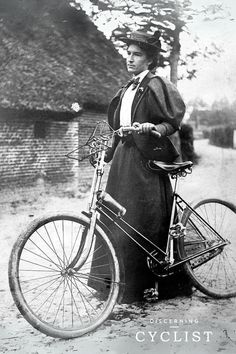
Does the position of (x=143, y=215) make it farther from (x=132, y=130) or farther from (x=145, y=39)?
(x=145, y=39)

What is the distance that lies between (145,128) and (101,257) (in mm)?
1006

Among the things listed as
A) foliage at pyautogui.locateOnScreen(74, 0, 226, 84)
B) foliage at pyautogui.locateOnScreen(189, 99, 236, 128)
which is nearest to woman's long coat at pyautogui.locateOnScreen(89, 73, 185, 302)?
foliage at pyautogui.locateOnScreen(74, 0, 226, 84)

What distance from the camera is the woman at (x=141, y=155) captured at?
120 inches

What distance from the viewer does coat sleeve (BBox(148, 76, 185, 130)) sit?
303 cm

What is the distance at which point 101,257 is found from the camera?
3.06 m

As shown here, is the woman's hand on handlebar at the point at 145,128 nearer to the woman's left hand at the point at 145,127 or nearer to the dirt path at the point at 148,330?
the woman's left hand at the point at 145,127

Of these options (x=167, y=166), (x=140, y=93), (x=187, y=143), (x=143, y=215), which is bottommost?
(x=143, y=215)

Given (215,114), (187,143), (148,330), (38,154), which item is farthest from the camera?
(38,154)

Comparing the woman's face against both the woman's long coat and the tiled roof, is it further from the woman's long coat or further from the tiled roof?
the tiled roof

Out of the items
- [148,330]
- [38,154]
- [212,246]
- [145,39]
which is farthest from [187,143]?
[148,330]

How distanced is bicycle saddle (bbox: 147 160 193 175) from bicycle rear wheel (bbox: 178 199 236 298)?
359 mm

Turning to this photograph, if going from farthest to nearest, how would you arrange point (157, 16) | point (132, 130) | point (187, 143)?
1. point (187, 143)
2. point (157, 16)
3. point (132, 130)

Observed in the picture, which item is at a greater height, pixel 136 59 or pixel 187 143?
pixel 136 59

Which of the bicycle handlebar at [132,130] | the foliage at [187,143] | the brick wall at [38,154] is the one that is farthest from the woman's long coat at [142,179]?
the brick wall at [38,154]
